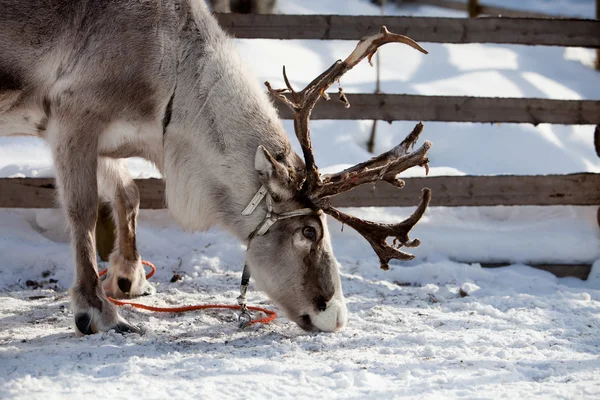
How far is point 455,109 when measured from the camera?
5500mm

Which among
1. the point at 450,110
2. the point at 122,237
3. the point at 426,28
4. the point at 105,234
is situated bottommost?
the point at 105,234

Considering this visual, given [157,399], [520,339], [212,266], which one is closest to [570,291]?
[520,339]

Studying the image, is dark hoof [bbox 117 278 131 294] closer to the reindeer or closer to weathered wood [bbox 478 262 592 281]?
the reindeer

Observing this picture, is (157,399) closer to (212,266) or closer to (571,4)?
(212,266)

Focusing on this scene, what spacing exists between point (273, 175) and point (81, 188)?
3.32ft

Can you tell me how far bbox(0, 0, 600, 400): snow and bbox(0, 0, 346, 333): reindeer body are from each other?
1.26ft

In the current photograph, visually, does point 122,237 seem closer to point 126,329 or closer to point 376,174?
point 126,329

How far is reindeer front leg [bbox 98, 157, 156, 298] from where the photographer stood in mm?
4641

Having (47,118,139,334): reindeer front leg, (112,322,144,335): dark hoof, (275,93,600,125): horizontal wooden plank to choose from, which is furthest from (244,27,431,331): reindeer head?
(275,93,600,125): horizontal wooden plank

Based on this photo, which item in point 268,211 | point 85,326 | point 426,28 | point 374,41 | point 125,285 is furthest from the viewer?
point 426,28

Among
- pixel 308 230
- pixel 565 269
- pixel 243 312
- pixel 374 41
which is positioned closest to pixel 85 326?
pixel 243 312

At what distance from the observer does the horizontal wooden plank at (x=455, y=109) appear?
17.5 ft

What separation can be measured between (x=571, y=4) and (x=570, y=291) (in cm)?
1277

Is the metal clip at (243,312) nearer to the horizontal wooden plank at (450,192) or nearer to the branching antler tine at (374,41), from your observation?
the branching antler tine at (374,41)
